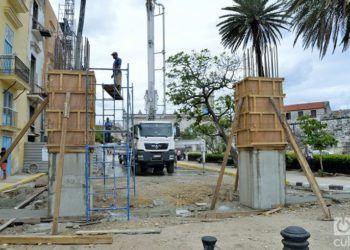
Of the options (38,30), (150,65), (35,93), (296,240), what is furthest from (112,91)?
(38,30)

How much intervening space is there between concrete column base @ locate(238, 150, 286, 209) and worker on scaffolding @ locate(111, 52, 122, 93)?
443 cm

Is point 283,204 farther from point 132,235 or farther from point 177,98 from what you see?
point 177,98

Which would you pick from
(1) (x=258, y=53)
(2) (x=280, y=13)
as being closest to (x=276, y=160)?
(1) (x=258, y=53)

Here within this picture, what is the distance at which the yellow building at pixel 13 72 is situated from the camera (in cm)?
2241

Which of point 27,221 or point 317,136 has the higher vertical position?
point 317,136

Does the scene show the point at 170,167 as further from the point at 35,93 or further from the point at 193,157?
the point at 193,157

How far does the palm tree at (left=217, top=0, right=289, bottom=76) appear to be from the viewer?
22500 millimetres

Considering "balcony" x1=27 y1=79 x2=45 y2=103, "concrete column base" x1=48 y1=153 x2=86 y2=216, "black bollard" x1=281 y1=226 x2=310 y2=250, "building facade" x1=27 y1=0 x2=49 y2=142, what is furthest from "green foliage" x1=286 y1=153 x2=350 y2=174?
"black bollard" x1=281 y1=226 x2=310 y2=250

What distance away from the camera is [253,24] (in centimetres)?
2297

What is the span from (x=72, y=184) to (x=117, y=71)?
3389mm

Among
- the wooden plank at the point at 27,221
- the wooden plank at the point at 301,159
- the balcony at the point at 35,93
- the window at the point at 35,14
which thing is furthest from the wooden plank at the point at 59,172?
the window at the point at 35,14

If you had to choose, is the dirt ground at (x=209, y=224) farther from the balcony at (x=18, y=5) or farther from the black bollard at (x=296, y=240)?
the balcony at (x=18, y=5)

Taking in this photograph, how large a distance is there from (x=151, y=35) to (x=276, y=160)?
20.9m

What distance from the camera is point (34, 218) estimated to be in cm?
970
